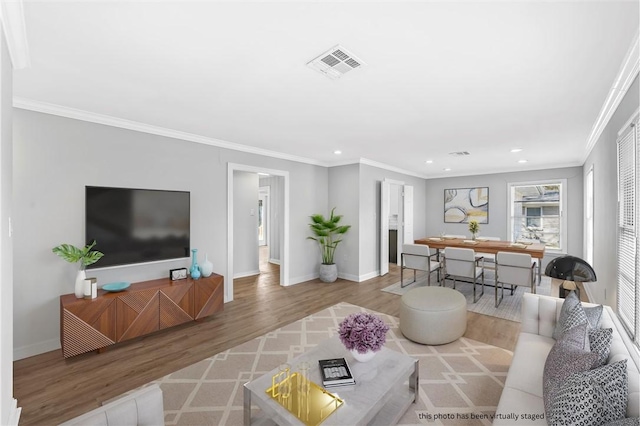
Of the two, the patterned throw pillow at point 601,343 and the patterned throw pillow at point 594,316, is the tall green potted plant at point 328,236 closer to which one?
the patterned throw pillow at point 594,316

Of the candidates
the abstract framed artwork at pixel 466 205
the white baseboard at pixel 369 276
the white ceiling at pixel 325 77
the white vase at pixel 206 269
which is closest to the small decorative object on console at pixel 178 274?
the white vase at pixel 206 269

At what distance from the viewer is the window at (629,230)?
1.87m

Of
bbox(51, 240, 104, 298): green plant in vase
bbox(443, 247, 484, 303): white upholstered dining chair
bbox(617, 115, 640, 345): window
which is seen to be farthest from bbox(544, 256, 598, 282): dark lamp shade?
bbox(51, 240, 104, 298): green plant in vase

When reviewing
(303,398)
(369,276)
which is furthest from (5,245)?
(369,276)

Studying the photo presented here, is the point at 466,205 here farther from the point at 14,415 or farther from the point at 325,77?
the point at 14,415

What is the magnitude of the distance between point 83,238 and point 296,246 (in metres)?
3.24

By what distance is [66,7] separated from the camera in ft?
4.92

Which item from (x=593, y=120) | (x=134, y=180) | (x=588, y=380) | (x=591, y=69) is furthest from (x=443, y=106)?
(x=134, y=180)

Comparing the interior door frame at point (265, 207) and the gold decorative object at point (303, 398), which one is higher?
the interior door frame at point (265, 207)

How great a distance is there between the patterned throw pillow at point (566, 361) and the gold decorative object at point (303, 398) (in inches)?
40.7

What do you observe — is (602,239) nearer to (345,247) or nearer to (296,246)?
(345,247)

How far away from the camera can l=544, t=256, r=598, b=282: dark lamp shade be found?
96.4 inches

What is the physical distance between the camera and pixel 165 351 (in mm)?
2873

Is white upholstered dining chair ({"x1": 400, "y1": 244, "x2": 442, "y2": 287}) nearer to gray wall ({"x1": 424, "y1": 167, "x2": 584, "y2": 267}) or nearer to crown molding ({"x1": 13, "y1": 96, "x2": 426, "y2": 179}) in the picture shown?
crown molding ({"x1": 13, "y1": 96, "x2": 426, "y2": 179})
